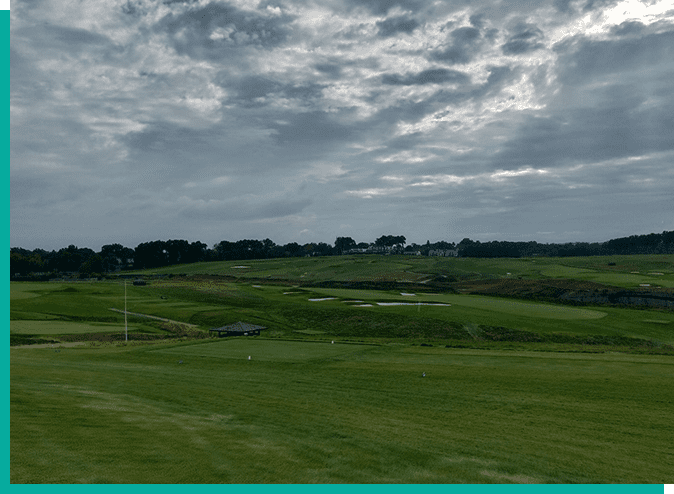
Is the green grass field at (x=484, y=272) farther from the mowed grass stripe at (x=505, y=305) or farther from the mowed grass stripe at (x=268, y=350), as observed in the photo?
the mowed grass stripe at (x=268, y=350)

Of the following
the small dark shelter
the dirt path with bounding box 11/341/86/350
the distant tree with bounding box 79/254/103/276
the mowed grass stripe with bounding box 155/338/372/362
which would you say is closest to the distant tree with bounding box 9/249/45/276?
the distant tree with bounding box 79/254/103/276

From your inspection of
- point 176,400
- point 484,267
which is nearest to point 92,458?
point 176,400

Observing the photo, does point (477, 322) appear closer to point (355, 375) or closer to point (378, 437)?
point (355, 375)

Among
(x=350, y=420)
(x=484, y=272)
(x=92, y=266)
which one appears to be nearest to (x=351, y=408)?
(x=350, y=420)

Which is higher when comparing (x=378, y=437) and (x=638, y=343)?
(x=378, y=437)

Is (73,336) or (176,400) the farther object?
(73,336)

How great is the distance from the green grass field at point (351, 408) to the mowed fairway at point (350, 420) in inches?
3.4

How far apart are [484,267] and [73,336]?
105113 mm

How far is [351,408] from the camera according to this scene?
69.2 ft

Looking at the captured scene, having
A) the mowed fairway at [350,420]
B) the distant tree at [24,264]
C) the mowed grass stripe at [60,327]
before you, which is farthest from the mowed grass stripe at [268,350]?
the distant tree at [24,264]

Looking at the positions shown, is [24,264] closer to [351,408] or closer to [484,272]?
[484,272]

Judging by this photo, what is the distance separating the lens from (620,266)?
121938 mm

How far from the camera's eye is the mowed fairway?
12.3 meters

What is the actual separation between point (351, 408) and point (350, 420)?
97.2 inches
